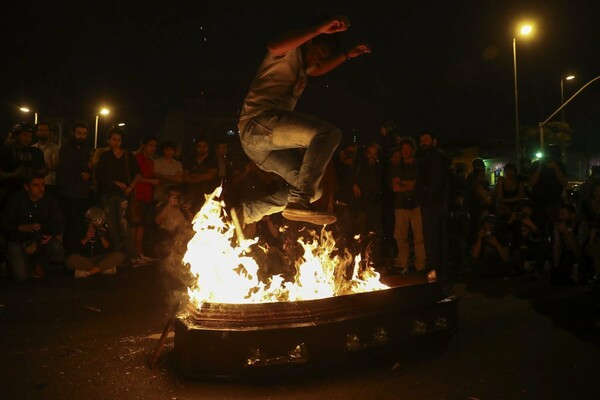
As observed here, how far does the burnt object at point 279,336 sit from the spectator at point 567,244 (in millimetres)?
4659

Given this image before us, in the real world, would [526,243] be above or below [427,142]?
below

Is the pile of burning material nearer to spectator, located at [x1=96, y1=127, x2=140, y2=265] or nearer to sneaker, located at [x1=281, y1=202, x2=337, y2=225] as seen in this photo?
sneaker, located at [x1=281, y1=202, x2=337, y2=225]

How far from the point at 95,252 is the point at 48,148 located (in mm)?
2514

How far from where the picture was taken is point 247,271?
13.4 ft

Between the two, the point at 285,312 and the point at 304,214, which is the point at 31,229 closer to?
the point at 304,214

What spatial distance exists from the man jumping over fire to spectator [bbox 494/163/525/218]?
19.2 feet

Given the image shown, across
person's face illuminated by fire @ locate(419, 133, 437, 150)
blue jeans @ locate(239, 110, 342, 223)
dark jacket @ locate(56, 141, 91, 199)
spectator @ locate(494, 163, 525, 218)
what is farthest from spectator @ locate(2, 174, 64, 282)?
spectator @ locate(494, 163, 525, 218)

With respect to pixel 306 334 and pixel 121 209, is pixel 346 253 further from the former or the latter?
pixel 121 209

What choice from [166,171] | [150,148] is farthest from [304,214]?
[150,148]

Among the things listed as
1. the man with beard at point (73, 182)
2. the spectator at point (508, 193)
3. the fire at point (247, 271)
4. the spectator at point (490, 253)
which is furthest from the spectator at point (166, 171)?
the spectator at point (508, 193)

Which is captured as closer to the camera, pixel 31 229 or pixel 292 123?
pixel 292 123

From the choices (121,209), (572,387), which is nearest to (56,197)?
(121,209)

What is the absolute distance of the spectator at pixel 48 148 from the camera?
8602 mm

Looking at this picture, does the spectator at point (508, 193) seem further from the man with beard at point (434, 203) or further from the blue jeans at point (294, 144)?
the blue jeans at point (294, 144)
